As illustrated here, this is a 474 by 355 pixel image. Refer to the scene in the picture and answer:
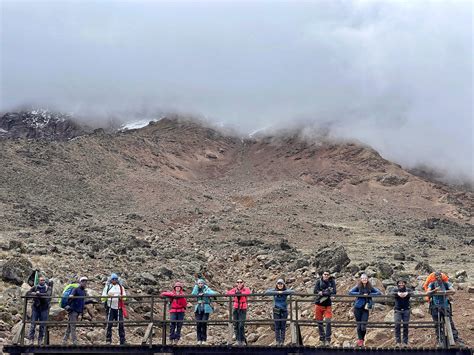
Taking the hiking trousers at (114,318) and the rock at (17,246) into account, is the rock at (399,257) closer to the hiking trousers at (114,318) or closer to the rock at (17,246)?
the rock at (17,246)

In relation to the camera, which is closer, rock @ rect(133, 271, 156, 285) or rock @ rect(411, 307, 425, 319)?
rock @ rect(411, 307, 425, 319)

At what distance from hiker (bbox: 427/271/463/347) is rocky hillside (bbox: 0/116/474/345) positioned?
3.20 meters

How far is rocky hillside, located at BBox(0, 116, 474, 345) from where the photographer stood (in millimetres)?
26500

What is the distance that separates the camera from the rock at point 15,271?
2219cm

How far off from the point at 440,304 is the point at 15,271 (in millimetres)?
14751

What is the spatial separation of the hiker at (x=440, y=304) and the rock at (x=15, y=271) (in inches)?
561

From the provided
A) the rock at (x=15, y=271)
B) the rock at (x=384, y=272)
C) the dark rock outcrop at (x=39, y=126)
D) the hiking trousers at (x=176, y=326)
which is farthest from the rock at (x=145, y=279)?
the dark rock outcrop at (x=39, y=126)

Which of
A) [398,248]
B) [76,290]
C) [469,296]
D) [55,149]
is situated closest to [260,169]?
[55,149]

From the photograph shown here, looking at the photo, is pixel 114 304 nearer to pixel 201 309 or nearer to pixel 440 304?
pixel 201 309

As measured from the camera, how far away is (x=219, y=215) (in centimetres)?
5481

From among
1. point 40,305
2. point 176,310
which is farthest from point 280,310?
point 40,305

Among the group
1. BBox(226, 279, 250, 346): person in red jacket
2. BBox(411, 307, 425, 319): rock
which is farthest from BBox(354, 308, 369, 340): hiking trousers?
BBox(411, 307, 425, 319): rock

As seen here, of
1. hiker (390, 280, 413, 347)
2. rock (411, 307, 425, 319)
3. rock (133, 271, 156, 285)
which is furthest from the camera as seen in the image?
rock (133, 271, 156, 285)

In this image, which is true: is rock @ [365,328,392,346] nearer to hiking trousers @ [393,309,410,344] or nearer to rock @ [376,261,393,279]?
hiking trousers @ [393,309,410,344]
